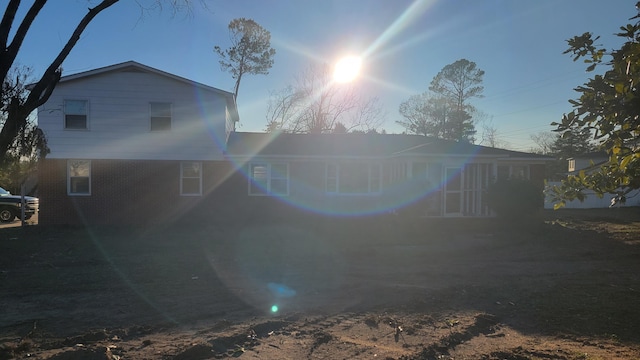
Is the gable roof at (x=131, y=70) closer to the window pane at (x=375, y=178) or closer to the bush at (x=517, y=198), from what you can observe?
the window pane at (x=375, y=178)

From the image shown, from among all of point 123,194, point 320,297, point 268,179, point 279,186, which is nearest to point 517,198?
point 279,186

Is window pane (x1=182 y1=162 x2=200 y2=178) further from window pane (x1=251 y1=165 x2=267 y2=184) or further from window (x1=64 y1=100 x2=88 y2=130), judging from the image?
window (x1=64 y1=100 x2=88 y2=130)

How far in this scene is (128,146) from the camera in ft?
58.9

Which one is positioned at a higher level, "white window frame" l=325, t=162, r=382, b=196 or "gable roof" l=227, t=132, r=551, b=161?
"gable roof" l=227, t=132, r=551, b=161

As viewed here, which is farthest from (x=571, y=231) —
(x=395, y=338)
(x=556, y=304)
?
(x=395, y=338)

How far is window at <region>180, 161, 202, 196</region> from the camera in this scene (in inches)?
730

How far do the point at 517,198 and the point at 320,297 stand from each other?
11731 millimetres

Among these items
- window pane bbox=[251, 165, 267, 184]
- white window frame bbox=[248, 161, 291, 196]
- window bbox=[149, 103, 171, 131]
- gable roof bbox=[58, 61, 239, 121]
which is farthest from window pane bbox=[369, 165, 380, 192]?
window bbox=[149, 103, 171, 131]

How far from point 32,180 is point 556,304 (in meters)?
39.7

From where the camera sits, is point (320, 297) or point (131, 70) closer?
point (320, 297)

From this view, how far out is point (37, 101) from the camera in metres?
4.62

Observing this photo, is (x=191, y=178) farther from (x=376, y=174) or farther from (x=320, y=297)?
(x=320, y=297)

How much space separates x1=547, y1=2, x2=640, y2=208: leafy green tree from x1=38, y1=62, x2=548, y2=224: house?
12780 millimetres

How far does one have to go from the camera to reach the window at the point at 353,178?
20.0 m
